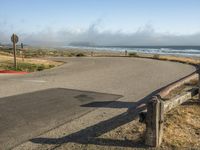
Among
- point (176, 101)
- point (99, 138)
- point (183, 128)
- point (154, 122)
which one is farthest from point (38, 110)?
point (154, 122)

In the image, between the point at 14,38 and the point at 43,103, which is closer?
the point at 43,103

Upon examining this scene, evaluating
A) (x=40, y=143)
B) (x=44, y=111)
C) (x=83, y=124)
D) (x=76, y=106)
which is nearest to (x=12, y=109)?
(x=44, y=111)

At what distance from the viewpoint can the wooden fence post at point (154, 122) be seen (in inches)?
198

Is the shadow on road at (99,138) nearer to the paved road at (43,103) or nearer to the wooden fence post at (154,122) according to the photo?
the wooden fence post at (154,122)

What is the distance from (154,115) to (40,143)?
2.11m

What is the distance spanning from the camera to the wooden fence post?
503 cm

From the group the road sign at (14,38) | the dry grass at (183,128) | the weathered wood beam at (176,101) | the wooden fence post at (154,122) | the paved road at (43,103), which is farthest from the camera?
the road sign at (14,38)

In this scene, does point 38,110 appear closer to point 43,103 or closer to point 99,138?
point 43,103

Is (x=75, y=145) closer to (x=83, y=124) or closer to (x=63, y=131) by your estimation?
(x=63, y=131)

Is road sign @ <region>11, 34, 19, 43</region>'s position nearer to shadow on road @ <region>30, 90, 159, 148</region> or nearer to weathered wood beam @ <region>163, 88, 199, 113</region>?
shadow on road @ <region>30, 90, 159, 148</region>

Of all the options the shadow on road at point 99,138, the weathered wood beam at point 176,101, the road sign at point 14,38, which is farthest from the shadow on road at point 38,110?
the road sign at point 14,38

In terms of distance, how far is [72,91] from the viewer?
11438mm

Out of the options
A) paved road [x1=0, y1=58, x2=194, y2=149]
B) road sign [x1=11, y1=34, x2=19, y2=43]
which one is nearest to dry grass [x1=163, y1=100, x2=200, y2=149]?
paved road [x1=0, y1=58, x2=194, y2=149]

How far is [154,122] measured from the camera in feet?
16.6
